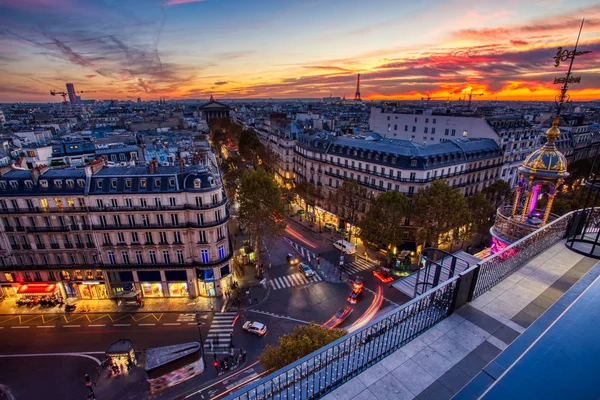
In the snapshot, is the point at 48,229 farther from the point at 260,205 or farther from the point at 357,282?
the point at 357,282

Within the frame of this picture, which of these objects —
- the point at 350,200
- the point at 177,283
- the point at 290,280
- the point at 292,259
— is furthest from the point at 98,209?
the point at 350,200

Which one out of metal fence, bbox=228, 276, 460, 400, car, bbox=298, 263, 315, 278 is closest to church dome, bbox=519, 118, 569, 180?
metal fence, bbox=228, 276, 460, 400

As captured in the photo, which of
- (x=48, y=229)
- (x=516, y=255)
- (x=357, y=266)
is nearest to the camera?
(x=516, y=255)

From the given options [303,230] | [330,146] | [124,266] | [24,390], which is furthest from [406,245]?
[24,390]

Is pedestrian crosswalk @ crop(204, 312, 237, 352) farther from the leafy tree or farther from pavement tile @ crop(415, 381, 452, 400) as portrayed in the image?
the leafy tree

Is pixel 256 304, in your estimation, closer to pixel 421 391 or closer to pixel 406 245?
pixel 406 245

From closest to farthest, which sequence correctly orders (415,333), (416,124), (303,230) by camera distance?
1. (415,333)
2. (303,230)
3. (416,124)
